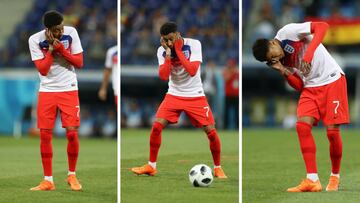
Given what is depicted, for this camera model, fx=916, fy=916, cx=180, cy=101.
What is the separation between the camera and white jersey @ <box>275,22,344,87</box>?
840cm

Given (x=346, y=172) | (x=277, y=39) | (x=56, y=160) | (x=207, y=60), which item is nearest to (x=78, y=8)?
(x=207, y=60)

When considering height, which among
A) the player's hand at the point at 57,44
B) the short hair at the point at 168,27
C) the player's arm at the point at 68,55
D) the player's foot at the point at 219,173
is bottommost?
the player's foot at the point at 219,173

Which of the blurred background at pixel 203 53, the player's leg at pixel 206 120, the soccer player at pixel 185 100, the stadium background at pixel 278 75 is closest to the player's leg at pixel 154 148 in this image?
the soccer player at pixel 185 100

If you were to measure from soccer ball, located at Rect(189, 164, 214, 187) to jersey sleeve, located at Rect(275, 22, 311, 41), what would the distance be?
1.48 metres

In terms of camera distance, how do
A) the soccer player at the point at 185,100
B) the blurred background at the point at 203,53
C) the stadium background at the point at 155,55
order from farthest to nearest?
1. the blurred background at the point at 203,53
2. the stadium background at the point at 155,55
3. the soccer player at the point at 185,100

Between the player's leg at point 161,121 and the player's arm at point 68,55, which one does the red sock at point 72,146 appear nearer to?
the player's arm at point 68,55

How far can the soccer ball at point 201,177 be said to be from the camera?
8766 mm

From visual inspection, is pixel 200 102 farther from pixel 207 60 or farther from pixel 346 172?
pixel 207 60

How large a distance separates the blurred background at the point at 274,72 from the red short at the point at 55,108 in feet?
49.2

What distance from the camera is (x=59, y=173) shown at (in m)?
10.6

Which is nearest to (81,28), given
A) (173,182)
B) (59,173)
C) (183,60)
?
(59,173)

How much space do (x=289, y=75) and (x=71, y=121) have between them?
2.09 m

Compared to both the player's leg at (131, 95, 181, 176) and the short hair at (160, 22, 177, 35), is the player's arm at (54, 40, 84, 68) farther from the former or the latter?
the player's leg at (131, 95, 181, 176)

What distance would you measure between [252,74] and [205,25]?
121 inches
